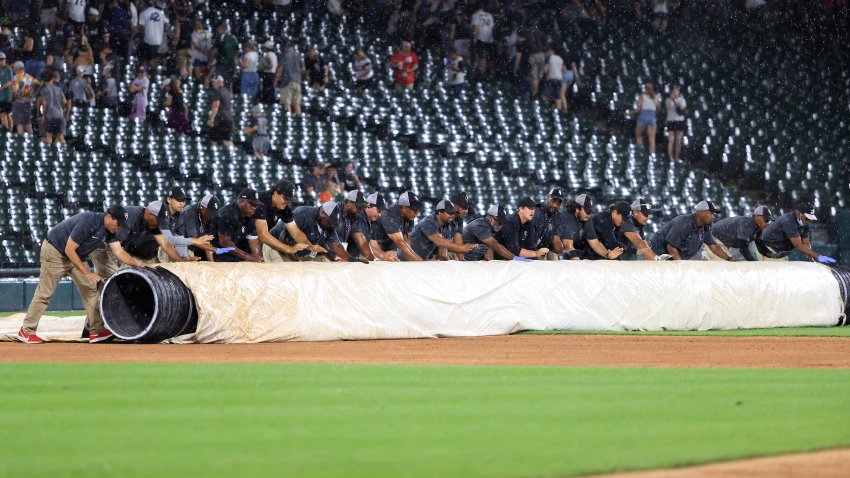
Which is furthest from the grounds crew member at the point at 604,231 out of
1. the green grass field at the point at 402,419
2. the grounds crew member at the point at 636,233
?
the green grass field at the point at 402,419

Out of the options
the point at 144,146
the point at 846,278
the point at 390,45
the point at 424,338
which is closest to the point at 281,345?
the point at 424,338

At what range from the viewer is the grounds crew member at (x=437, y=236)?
68.2 ft

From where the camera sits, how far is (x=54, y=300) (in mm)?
25906

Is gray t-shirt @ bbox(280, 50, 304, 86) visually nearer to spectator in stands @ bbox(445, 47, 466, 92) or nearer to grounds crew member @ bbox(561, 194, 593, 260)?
spectator in stands @ bbox(445, 47, 466, 92)

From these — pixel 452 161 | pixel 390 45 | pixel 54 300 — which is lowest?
pixel 54 300

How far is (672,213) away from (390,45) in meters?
8.70

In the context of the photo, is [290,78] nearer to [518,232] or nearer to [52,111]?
[52,111]

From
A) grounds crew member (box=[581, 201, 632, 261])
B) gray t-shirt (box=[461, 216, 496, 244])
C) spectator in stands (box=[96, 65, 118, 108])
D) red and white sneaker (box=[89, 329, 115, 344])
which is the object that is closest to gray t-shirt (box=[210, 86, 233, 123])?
spectator in stands (box=[96, 65, 118, 108])

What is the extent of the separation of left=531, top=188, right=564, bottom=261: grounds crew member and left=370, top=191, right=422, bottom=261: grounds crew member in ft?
7.72

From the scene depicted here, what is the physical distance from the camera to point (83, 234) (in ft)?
53.6

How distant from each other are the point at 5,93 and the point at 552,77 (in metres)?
14.1

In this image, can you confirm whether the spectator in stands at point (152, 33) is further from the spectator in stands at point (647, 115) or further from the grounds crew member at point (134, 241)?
the grounds crew member at point (134, 241)

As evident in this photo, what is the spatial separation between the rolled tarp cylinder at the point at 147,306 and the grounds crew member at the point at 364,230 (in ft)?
11.3

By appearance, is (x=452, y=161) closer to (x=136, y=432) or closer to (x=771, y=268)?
(x=771, y=268)
